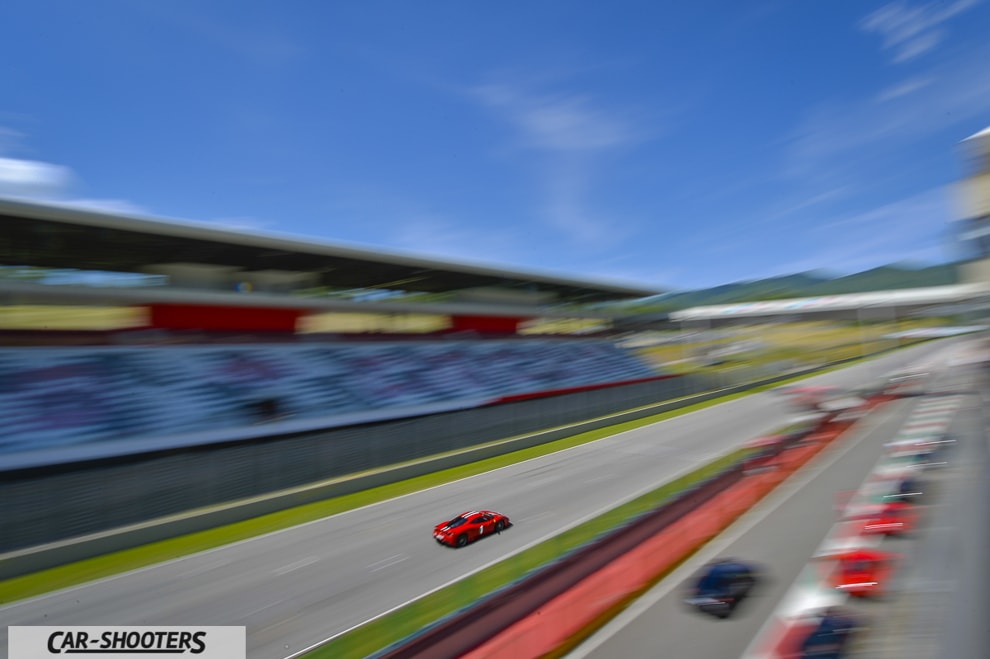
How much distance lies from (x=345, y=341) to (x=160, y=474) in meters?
13.9

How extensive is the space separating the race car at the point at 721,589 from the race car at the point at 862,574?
139 centimetres

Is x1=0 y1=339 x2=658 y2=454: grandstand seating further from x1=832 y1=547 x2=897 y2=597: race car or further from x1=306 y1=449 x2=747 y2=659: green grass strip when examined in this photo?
x1=832 y1=547 x2=897 y2=597: race car

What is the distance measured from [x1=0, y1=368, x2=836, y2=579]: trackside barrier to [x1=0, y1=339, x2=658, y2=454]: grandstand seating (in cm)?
366

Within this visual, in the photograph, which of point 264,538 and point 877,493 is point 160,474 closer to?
point 264,538

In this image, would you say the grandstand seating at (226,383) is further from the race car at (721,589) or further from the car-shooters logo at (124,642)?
the race car at (721,589)

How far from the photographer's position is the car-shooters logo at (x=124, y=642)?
24.2ft

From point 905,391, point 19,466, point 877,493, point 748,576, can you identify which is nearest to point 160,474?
point 19,466

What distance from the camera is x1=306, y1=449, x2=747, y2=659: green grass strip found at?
22.8ft

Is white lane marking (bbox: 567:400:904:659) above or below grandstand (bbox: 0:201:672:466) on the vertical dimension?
below

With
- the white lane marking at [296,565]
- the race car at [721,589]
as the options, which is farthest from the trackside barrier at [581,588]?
the white lane marking at [296,565]

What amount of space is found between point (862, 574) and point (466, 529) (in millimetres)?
7656

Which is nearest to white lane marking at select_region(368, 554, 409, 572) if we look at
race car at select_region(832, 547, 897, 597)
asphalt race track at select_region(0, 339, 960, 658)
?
asphalt race track at select_region(0, 339, 960, 658)

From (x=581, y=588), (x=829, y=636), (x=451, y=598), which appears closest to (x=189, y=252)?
(x=451, y=598)

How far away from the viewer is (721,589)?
8383 millimetres
